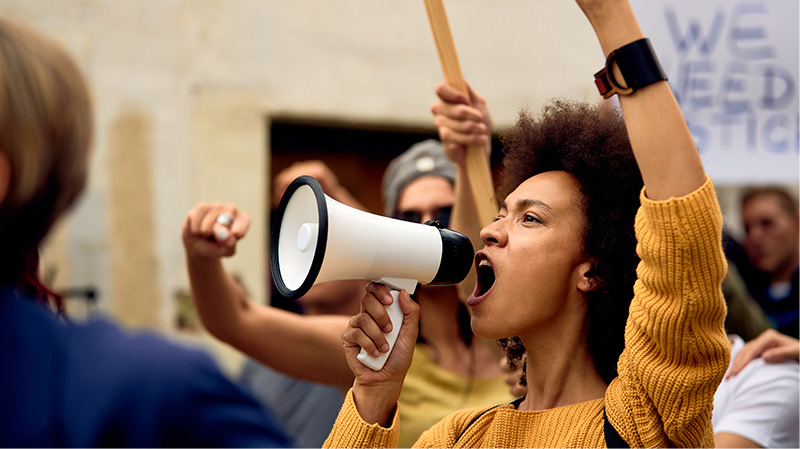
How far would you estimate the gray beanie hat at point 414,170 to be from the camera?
2.95m

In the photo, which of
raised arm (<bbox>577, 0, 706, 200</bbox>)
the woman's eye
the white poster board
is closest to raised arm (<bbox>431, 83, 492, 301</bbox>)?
the woman's eye

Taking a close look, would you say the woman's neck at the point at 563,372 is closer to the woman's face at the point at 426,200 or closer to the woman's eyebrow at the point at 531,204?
the woman's eyebrow at the point at 531,204

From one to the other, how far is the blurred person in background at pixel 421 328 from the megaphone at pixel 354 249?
577mm

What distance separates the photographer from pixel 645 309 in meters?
1.50

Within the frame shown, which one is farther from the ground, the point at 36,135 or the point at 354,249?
the point at 36,135

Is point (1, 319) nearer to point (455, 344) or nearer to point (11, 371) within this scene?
point (11, 371)

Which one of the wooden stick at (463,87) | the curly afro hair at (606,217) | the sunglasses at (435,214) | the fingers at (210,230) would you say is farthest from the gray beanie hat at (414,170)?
the curly afro hair at (606,217)

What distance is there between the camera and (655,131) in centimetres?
147

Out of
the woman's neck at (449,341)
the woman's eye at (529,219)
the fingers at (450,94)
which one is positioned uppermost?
the fingers at (450,94)

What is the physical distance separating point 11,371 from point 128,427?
14 centimetres

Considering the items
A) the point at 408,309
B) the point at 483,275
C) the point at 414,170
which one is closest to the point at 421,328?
the point at 414,170

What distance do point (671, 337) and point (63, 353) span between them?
3.25 ft

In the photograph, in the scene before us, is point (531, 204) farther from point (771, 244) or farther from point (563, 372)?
point (771, 244)

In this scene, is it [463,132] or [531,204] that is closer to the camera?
[531,204]
